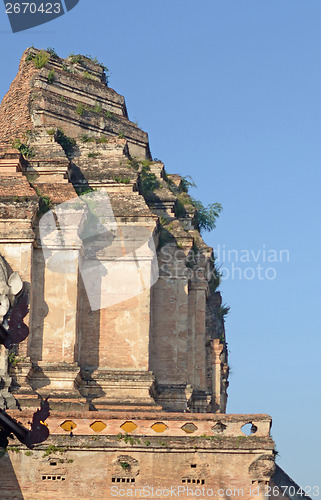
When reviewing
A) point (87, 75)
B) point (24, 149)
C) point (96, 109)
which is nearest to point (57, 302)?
point (24, 149)

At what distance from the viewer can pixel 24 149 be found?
3844cm

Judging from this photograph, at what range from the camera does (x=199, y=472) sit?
101ft

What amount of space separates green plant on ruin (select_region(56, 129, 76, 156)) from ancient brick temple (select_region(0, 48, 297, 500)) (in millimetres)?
45

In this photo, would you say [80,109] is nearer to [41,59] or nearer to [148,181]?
[41,59]

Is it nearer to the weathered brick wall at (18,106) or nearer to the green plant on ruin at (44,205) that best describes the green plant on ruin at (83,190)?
the green plant on ruin at (44,205)

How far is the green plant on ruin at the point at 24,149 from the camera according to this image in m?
38.2

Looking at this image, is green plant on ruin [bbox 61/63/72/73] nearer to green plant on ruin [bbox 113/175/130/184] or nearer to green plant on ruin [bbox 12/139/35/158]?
green plant on ruin [bbox 12/139/35/158]

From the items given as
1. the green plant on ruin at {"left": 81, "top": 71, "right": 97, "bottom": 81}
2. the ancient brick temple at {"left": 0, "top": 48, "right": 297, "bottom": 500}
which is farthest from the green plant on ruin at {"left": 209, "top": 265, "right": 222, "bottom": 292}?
the green plant on ruin at {"left": 81, "top": 71, "right": 97, "bottom": 81}

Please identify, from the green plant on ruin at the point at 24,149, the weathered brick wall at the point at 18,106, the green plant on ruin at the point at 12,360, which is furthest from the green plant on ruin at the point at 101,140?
the green plant on ruin at the point at 12,360

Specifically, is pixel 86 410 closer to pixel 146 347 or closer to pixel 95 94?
pixel 146 347

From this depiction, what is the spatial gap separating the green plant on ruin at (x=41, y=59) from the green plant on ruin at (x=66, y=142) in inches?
151

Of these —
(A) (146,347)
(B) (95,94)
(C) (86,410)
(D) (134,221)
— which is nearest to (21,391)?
(C) (86,410)

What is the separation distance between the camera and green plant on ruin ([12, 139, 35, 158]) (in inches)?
1503

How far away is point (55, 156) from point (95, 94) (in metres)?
5.87
